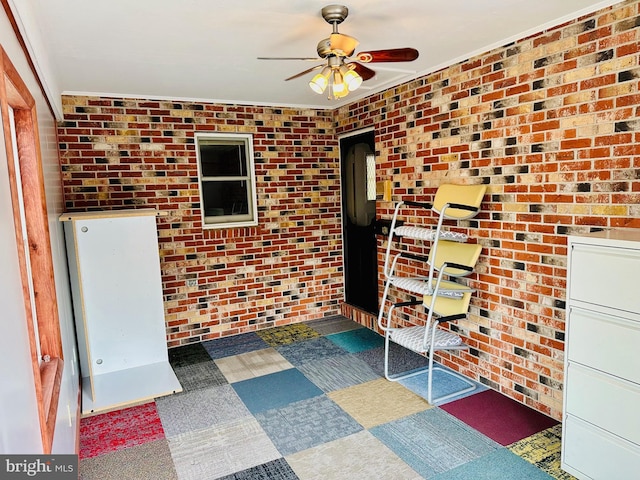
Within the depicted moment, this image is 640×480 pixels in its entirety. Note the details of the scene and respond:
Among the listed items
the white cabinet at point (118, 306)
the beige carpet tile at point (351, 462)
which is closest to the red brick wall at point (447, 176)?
the white cabinet at point (118, 306)

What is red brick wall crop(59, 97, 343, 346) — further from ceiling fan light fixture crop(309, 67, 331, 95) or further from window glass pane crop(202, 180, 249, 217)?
ceiling fan light fixture crop(309, 67, 331, 95)

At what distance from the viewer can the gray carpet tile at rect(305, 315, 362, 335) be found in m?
4.77

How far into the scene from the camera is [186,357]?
166 inches

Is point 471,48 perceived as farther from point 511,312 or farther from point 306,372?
point 306,372

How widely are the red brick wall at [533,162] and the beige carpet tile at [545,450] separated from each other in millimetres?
221

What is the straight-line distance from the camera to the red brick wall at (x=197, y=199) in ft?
13.4

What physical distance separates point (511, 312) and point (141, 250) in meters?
3.00

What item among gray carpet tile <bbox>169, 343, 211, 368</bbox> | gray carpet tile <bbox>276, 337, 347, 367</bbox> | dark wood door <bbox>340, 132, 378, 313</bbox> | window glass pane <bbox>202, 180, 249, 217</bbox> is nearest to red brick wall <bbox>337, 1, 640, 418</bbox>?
dark wood door <bbox>340, 132, 378, 313</bbox>

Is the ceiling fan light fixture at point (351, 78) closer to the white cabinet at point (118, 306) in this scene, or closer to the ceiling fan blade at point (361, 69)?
the ceiling fan blade at point (361, 69)

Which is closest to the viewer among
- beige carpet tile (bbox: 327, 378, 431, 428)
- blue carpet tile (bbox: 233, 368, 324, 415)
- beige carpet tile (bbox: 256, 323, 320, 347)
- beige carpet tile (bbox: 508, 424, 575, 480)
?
beige carpet tile (bbox: 508, 424, 575, 480)

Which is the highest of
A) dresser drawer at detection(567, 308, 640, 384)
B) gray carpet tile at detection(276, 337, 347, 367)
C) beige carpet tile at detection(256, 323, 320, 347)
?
dresser drawer at detection(567, 308, 640, 384)

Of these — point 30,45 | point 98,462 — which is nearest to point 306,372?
point 98,462

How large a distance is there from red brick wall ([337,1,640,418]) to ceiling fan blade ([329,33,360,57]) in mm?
1329

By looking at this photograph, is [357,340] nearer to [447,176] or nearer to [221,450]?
[447,176]
